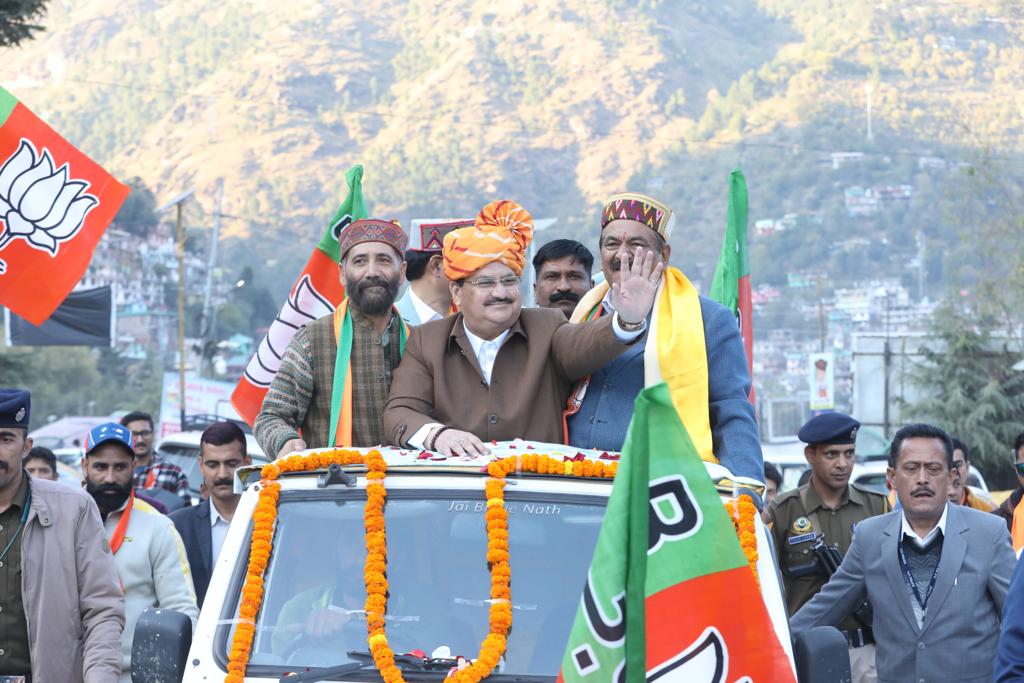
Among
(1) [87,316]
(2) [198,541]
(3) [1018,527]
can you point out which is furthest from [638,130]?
(2) [198,541]

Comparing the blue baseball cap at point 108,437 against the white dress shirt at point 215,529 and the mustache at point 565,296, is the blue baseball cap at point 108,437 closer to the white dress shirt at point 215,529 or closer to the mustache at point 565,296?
the white dress shirt at point 215,529

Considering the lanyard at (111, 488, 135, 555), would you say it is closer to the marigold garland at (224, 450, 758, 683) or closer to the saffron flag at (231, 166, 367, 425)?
the saffron flag at (231, 166, 367, 425)

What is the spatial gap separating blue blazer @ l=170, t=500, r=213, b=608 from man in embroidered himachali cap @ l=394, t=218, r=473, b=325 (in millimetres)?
1533

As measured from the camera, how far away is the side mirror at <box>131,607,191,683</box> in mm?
4270

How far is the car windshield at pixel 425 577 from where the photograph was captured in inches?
169

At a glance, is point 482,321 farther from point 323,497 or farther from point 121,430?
point 121,430

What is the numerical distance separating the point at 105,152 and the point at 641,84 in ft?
212

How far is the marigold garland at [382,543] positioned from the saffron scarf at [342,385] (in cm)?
114

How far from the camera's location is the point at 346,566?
4492mm

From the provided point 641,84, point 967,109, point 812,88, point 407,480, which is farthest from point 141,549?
point 641,84

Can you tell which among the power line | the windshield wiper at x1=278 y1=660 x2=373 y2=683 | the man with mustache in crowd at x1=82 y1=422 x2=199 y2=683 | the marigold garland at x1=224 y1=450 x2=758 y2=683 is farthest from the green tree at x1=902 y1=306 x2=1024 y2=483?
the power line

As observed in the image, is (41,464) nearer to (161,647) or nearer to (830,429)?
(830,429)

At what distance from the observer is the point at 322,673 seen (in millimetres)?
4160

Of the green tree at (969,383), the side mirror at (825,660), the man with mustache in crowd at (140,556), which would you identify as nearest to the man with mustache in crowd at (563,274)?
the man with mustache in crowd at (140,556)
